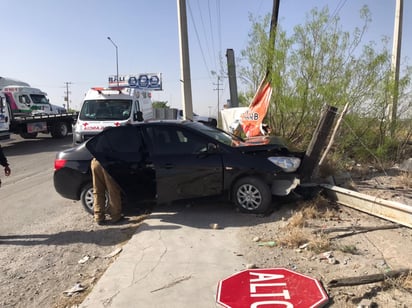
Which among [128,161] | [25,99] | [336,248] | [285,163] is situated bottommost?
[336,248]

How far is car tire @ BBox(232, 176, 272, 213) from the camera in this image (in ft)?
18.9

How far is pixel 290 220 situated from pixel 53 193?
5.61 metres

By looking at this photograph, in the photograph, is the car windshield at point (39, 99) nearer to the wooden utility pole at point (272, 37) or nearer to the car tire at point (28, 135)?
the car tire at point (28, 135)

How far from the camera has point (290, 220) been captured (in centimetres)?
538

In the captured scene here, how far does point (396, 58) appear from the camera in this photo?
10.9m

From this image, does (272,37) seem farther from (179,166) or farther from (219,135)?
(179,166)

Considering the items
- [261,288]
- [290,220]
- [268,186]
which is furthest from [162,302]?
[268,186]

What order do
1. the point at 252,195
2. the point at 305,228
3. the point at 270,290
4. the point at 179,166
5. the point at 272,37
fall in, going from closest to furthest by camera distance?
the point at 270,290 < the point at 305,228 < the point at 252,195 < the point at 179,166 < the point at 272,37

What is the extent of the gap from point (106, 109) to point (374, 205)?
10.3m

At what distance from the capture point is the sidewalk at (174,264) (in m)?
3.55

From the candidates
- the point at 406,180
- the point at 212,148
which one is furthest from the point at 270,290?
the point at 406,180

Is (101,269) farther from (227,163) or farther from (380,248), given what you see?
(380,248)

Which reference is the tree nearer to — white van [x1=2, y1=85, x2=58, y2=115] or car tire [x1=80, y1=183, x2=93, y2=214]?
car tire [x1=80, y1=183, x2=93, y2=214]

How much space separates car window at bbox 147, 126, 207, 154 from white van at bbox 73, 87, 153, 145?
647cm
